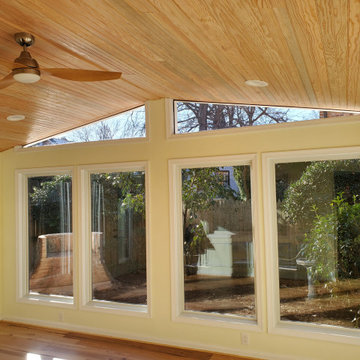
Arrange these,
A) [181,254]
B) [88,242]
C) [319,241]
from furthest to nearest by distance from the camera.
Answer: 1. [88,242]
2. [181,254]
3. [319,241]

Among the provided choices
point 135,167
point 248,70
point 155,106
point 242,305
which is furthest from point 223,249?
point 248,70

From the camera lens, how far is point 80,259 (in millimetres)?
4812

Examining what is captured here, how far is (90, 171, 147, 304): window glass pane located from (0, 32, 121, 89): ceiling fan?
2.25 meters

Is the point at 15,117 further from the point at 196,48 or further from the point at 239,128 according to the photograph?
the point at 196,48

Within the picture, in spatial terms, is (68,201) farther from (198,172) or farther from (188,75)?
(188,75)

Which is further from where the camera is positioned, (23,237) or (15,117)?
(23,237)

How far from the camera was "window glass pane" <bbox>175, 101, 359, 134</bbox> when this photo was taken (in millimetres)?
3798

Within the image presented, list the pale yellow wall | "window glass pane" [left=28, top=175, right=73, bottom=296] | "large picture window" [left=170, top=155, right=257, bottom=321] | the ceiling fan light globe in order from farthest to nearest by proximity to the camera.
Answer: "window glass pane" [left=28, top=175, right=73, bottom=296], "large picture window" [left=170, top=155, right=257, bottom=321], the pale yellow wall, the ceiling fan light globe

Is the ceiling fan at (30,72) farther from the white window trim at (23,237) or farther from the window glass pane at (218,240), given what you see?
the white window trim at (23,237)

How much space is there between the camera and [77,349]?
4.23 metres

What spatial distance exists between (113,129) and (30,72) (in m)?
2.45

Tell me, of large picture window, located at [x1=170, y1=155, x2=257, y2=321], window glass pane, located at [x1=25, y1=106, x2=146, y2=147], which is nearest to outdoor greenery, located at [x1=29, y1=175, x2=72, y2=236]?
window glass pane, located at [x1=25, y1=106, x2=146, y2=147]

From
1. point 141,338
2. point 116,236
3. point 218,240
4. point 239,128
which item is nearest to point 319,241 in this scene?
point 218,240

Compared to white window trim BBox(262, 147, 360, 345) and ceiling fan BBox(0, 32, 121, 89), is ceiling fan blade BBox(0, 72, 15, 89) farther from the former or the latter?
white window trim BBox(262, 147, 360, 345)
